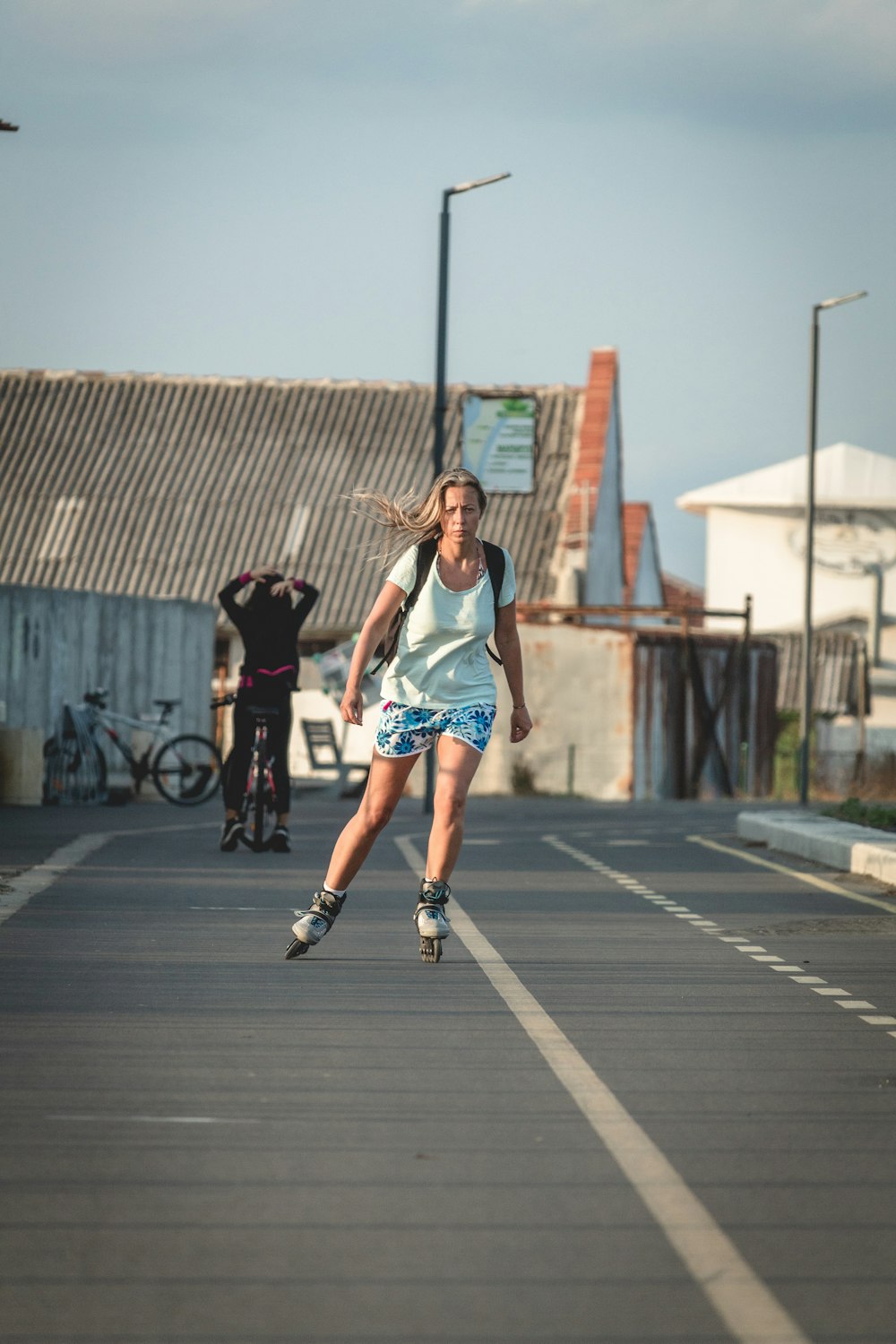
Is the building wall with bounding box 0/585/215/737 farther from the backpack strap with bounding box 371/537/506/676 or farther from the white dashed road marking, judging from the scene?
the backpack strap with bounding box 371/537/506/676

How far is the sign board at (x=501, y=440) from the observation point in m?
27.5

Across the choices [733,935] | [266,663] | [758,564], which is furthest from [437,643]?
[758,564]

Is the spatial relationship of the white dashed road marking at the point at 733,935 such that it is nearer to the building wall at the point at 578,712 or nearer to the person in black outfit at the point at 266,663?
the person in black outfit at the point at 266,663

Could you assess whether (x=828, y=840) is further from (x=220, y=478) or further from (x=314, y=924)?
(x=220, y=478)

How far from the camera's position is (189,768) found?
23344mm

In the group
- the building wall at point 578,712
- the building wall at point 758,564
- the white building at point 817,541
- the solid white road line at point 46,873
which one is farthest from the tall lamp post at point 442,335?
the building wall at point 758,564

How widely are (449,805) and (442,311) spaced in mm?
16802

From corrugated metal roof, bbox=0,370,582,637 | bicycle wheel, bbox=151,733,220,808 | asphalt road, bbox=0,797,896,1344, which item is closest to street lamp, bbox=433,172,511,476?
bicycle wheel, bbox=151,733,220,808

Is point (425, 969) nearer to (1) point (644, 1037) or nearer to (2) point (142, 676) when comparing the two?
(1) point (644, 1037)

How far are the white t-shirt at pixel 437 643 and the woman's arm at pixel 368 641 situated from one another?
6 cm

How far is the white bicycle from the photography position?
22.8 metres

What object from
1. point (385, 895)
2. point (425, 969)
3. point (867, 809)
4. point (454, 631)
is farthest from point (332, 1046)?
point (867, 809)

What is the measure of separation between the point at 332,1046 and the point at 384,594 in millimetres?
Result: 2765

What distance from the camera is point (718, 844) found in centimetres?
1847
